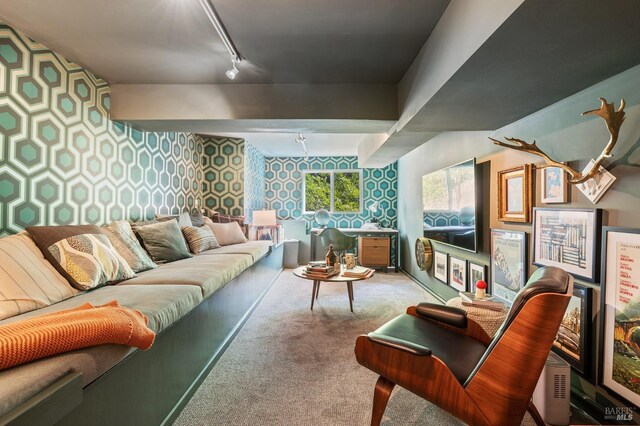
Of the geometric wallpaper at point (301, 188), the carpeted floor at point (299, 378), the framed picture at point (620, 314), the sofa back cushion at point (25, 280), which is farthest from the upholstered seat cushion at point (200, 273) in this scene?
the geometric wallpaper at point (301, 188)

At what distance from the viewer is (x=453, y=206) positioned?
11.0ft

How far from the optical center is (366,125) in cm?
308

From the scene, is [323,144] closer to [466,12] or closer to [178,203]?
[178,203]

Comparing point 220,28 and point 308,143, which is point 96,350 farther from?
point 308,143

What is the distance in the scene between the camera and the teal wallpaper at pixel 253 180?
18.1 feet

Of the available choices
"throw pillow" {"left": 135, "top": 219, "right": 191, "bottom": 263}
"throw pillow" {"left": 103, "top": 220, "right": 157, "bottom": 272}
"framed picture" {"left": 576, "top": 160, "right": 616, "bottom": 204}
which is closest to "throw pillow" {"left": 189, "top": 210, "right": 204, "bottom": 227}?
"throw pillow" {"left": 135, "top": 219, "right": 191, "bottom": 263}

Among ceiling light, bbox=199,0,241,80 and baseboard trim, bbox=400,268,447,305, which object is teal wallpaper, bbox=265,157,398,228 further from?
ceiling light, bbox=199,0,241,80

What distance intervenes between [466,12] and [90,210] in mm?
3191

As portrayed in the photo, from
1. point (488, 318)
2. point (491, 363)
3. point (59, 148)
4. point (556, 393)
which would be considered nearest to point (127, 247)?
point (59, 148)

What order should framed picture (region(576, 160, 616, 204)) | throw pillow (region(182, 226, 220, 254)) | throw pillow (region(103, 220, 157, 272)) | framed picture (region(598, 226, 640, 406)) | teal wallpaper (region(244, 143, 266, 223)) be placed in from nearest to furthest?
1. framed picture (region(598, 226, 640, 406))
2. framed picture (region(576, 160, 616, 204))
3. throw pillow (region(103, 220, 157, 272))
4. throw pillow (region(182, 226, 220, 254))
5. teal wallpaper (region(244, 143, 266, 223))

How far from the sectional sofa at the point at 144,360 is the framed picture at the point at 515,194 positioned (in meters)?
2.43

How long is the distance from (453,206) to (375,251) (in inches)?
102

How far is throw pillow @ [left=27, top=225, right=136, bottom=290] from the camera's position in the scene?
184 cm

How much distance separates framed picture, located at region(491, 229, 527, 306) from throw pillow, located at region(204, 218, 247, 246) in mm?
3417
